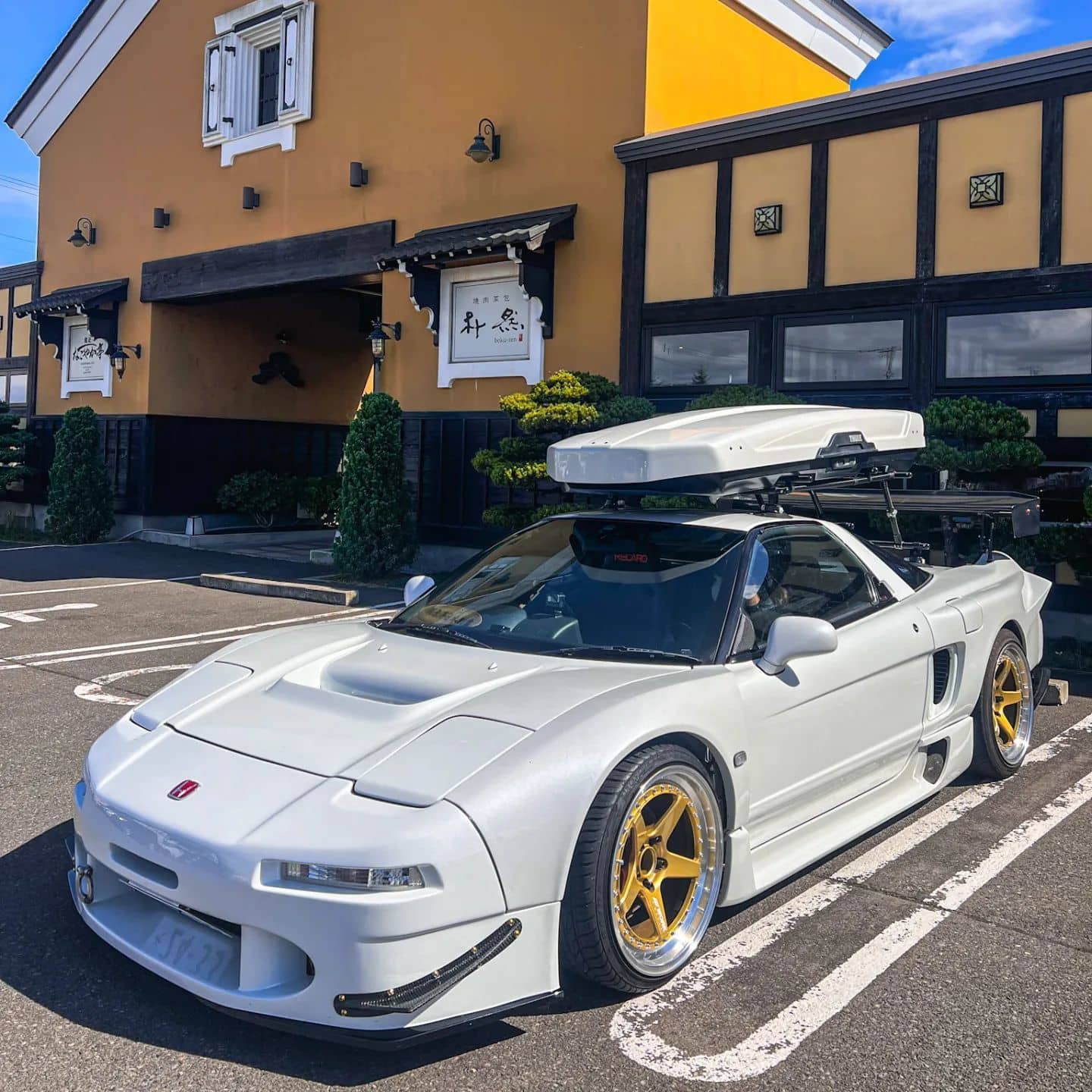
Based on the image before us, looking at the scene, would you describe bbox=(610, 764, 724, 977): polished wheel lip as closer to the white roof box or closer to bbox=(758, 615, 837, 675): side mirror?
bbox=(758, 615, 837, 675): side mirror

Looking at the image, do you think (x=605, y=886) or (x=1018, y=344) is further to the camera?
(x=1018, y=344)

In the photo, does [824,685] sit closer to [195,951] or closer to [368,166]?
[195,951]

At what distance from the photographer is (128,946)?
2.77m

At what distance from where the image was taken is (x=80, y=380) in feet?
61.8

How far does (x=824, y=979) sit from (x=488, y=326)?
34.3 ft

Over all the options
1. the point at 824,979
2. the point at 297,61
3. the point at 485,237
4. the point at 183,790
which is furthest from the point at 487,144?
the point at 824,979

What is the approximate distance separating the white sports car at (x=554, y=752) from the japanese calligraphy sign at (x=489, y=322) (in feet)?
26.4

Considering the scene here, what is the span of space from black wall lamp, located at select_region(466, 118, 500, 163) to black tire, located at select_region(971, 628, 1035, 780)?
30.0 ft

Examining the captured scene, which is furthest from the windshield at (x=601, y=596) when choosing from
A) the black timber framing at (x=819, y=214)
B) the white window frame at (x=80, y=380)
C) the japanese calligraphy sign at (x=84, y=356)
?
the japanese calligraphy sign at (x=84, y=356)

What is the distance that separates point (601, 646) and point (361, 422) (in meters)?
9.15

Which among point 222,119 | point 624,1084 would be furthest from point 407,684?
point 222,119

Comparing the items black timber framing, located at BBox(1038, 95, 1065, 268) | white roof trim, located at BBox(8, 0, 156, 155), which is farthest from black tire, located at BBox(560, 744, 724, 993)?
white roof trim, located at BBox(8, 0, 156, 155)

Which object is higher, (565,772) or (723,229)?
(723,229)

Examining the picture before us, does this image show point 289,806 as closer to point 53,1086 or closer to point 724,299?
point 53,1086
